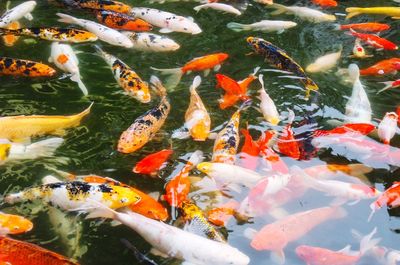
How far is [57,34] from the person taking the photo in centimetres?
591

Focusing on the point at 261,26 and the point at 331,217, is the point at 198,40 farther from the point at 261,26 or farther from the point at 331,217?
the point at 331,217

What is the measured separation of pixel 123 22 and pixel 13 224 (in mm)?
3429

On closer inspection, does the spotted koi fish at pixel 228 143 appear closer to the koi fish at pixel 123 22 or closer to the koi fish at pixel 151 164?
→ the koi fish at pixel 151 164

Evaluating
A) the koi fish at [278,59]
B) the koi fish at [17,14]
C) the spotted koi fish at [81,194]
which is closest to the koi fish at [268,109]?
the koi fish at [278,59]

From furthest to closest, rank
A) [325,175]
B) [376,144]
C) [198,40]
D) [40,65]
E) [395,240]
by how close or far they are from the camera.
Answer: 1. [198,40]
2. [40,65]
3. [376,144]
4. [325,175]
5. [395,240]

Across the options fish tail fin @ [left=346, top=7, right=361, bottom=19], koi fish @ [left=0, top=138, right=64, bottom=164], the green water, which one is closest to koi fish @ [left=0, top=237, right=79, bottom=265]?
the green water

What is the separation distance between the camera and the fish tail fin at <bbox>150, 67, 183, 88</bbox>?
17.5 ft

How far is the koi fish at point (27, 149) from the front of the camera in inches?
159

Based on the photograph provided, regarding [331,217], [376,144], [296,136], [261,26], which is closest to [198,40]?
[261,26]

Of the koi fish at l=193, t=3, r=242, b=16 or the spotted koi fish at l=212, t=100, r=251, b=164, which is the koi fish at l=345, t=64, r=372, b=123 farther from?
the koi fish at l=193, t=3, r=242, b=16

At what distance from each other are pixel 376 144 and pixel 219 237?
5.87 ft

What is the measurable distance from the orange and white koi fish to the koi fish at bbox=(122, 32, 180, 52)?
259cm

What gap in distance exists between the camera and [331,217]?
367 cm

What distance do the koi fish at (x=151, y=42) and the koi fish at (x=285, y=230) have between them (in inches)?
119
